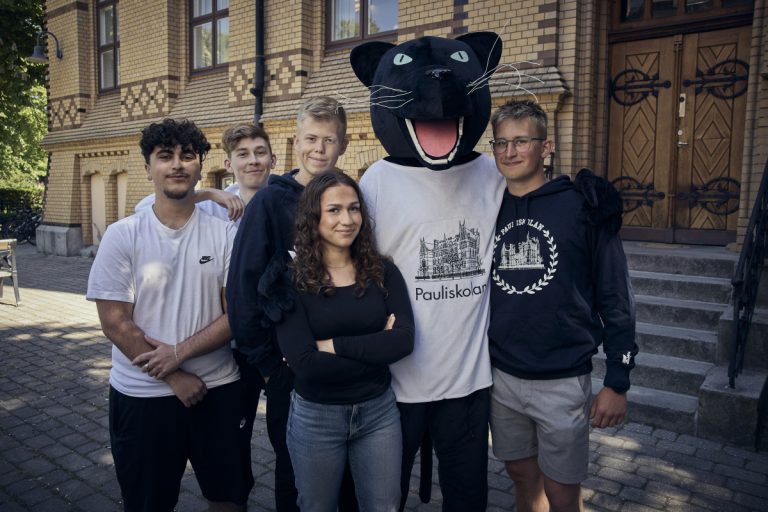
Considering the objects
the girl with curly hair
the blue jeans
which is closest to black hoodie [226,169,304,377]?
the girl with curly hair

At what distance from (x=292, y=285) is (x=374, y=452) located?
2.45 feet

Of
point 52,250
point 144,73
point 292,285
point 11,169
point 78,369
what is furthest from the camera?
point 11,169

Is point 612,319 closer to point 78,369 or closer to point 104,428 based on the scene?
point 104,428

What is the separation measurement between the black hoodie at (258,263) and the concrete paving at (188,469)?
1.54 metres

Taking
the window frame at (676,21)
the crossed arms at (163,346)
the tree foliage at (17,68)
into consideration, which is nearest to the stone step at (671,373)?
the window frame at (676,21)

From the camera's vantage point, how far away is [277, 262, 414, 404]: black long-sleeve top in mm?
2398

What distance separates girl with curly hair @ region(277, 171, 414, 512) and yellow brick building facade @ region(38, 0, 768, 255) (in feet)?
2.61

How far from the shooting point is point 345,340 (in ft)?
7.89

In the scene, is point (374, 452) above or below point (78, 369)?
above

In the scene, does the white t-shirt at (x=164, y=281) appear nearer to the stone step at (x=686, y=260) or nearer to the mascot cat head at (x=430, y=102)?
the mascot cat head at (x=430, y=102)

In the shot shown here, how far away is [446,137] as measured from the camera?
2.55m

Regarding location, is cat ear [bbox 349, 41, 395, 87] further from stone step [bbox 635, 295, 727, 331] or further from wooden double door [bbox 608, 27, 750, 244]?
wooden double door [bbox 608, 27, 750, 244]

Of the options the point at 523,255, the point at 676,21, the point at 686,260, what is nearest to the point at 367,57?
the point at 523,255

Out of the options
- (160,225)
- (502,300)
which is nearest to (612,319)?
(502,300)
